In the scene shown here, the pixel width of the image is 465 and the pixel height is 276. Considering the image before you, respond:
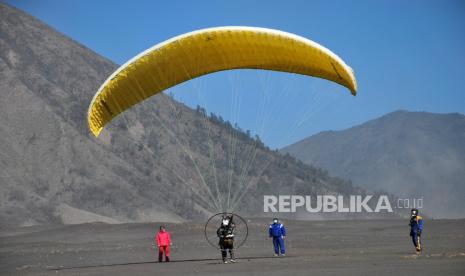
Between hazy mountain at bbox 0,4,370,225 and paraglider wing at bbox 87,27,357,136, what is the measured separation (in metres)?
46.2

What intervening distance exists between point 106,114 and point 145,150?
6926cm

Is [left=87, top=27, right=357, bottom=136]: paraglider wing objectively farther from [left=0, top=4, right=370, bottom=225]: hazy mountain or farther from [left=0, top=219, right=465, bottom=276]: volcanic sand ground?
[left=0, top=4, right=370, bottom=225]: hazy mountain

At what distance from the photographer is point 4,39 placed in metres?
99.0

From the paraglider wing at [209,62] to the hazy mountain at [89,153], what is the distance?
46173mm

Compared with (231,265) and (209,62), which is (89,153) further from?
(231,265)

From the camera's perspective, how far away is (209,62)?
870 inches

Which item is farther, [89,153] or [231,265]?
[89,153]

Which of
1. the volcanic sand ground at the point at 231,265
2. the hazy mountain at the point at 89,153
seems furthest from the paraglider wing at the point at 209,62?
the hazy mountain at the point at 89,153

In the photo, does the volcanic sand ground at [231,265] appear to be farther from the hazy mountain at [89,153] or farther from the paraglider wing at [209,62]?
the hazy mountain at [89,153]

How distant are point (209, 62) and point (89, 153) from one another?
62.9 meters

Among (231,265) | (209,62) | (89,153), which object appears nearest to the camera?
(231,265)

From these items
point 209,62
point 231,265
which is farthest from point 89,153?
point 231,265

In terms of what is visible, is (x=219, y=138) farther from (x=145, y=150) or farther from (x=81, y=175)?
(x=81, y=175)

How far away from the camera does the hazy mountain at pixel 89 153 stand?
76.8 metres
